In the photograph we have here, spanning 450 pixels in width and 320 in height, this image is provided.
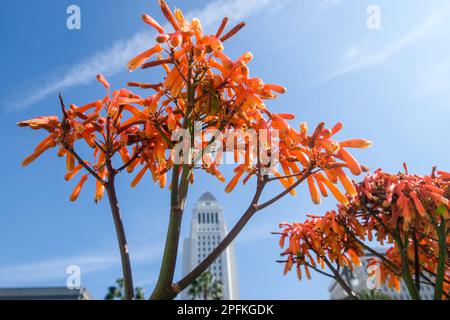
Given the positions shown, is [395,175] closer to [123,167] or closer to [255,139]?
[255,139]

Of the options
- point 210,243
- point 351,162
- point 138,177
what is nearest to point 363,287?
point 210,243

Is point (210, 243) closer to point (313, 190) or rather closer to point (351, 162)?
point (313, 190)

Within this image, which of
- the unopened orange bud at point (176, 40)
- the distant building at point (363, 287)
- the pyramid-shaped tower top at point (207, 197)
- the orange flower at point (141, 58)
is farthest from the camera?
the pyramid-shaped tower top at point (207, 197)

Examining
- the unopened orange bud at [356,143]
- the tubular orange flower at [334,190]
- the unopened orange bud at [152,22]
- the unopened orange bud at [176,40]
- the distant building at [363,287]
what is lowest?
the distant building at [363,287]

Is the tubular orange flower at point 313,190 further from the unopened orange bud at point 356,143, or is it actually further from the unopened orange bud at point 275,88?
the unopened orange bud at point 275,88

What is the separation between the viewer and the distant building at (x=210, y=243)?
128 meters

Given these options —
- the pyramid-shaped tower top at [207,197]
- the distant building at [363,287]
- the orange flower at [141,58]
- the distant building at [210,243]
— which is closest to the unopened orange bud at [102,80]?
the orange flower at [141,58]

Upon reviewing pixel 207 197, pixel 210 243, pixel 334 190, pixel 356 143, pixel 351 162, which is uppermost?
pixel 207 197

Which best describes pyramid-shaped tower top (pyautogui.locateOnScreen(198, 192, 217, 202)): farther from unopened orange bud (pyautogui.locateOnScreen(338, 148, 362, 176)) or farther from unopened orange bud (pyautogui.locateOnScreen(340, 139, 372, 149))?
unopened orange bud (pyautogui.locateOnScreen(338, 148, 362, 176))

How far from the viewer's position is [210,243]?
139500mm

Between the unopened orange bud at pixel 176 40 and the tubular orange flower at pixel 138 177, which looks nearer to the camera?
the unopened orange bud at pixel 176 40
